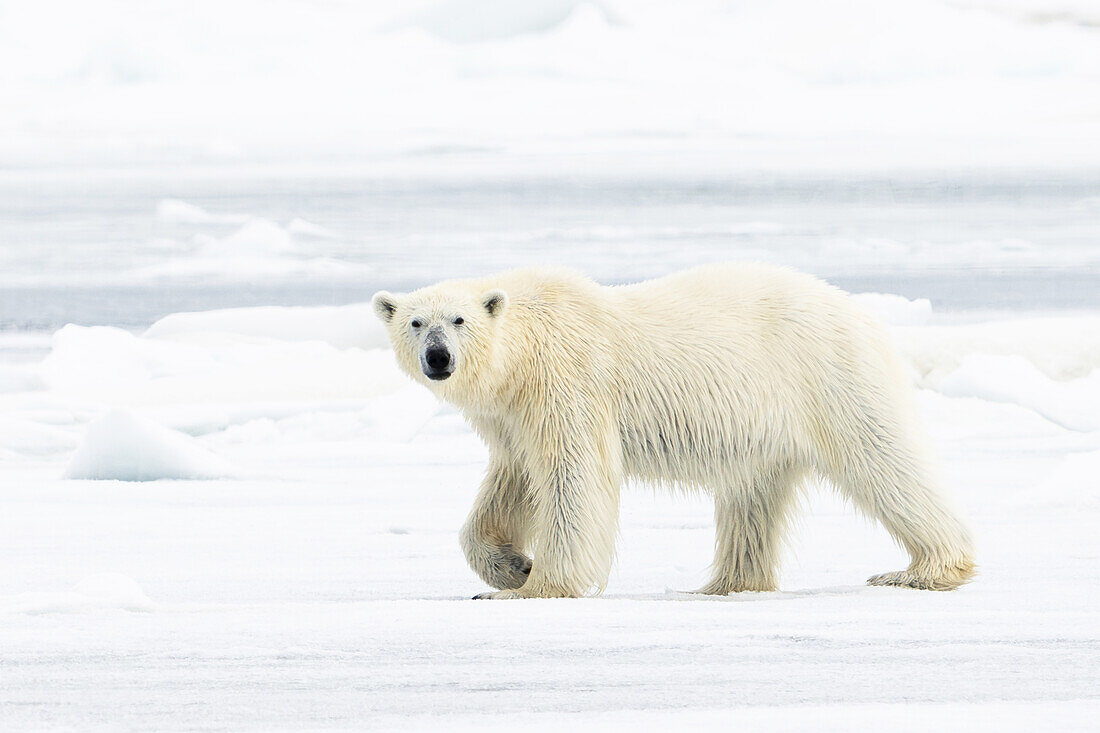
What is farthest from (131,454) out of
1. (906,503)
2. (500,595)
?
(906,503)

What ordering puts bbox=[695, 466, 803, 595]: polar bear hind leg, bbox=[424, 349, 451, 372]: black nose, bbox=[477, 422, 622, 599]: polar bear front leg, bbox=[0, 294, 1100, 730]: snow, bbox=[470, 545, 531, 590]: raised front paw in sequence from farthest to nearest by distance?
bbox=[695, 466, 803, 595]: polar bear hind leg, bbox=[470, 545, 531, 590]: raised front paw, bbox=[477, 422, 622, 599]: polar bear front leg, bbox=[424, 349, 451, 372]: black nose, bbox=[0, 294, 1100, 730]: snow

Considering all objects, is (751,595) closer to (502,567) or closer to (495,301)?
(502,567)

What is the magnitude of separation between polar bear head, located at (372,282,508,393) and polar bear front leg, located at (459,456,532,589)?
2.22 ft

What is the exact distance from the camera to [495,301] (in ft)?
18.1

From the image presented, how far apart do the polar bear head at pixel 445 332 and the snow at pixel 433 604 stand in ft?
3.04

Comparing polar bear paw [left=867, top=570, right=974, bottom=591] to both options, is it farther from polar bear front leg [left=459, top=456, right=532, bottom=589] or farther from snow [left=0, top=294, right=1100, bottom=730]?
polar bear front leg [left=459, top=456, right=532, bottom=589]

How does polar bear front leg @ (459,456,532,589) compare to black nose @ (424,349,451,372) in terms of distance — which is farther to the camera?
polar bear front leg @ (459,456,532,589)

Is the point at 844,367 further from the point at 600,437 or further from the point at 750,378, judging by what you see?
the point at 600,437

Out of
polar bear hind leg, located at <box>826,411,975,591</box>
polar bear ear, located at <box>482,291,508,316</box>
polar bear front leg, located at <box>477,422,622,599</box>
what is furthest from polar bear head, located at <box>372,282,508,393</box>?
polar bear hind leg, located at <box>826,411,975,591</box>

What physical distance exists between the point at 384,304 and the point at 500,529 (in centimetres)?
117

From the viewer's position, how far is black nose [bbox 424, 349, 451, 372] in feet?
17.5

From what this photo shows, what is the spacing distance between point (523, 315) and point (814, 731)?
2.74 meters

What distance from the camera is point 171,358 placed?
49.9 feet

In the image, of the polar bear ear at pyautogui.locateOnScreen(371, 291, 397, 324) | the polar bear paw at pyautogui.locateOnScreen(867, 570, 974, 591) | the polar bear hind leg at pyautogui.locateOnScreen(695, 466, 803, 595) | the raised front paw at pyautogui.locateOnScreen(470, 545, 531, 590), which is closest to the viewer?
the polar bear ear at pyautogui.locateOnScreen(371, 291, 397, 324)
